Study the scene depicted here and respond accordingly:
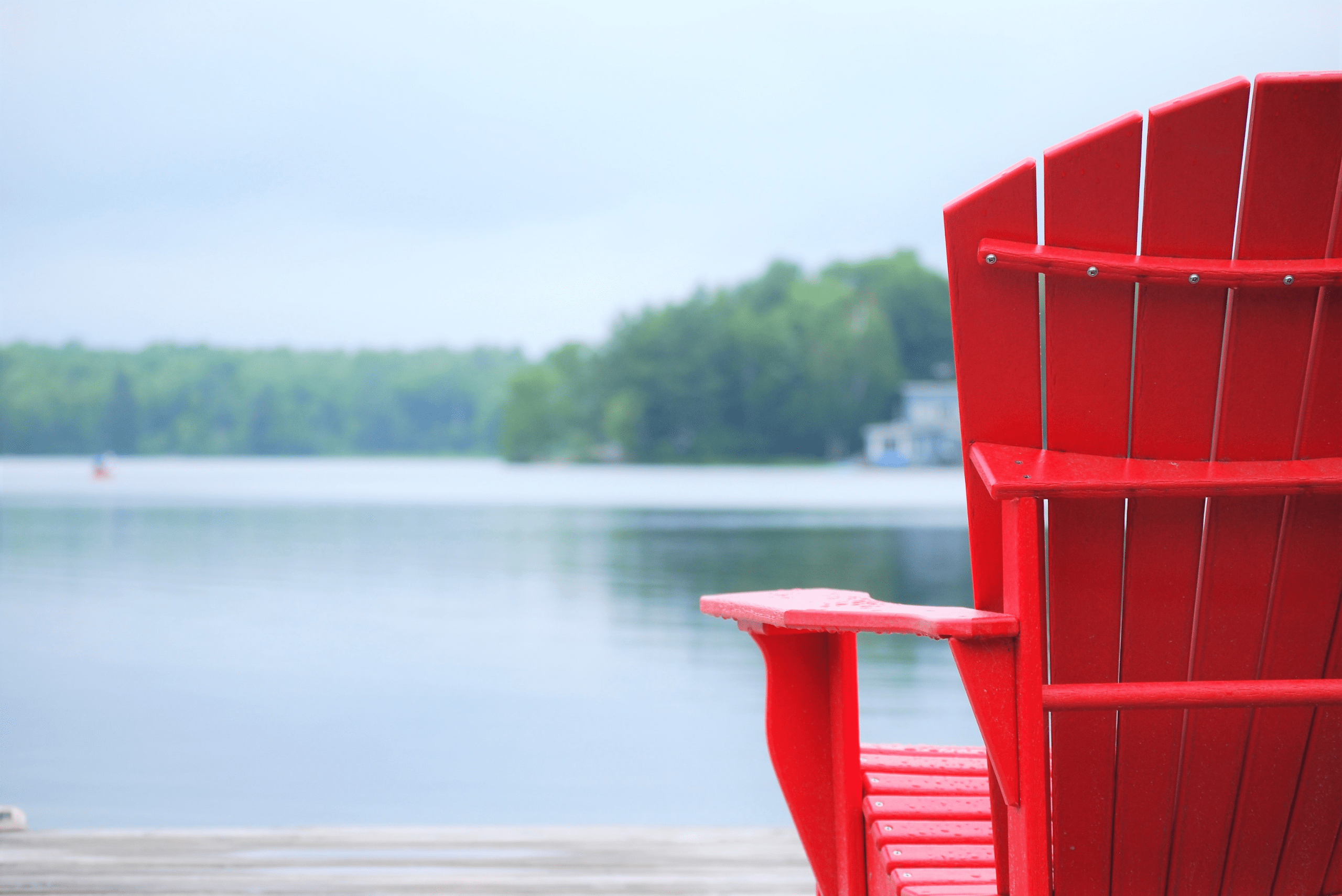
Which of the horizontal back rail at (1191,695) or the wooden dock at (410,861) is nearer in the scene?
the horizontal back rail at (1191,695)

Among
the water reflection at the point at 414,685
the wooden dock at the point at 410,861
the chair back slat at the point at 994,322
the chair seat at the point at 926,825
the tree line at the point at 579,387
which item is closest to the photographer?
the chair back slat at the point at 994,322

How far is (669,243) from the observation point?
133500 mm

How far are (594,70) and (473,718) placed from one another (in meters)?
145

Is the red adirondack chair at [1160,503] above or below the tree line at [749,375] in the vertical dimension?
below

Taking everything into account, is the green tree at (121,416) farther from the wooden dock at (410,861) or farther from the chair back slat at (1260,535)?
the chair back slat at (1260,535)

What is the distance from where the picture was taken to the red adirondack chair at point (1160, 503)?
0.98 m

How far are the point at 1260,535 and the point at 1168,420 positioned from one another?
15 centimetres

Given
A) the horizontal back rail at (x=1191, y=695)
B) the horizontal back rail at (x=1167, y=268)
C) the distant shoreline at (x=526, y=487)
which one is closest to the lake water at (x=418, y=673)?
the horizontal back rail at (x=1191, y=695)

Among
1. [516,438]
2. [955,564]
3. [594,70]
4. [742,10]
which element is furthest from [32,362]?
[742,10]

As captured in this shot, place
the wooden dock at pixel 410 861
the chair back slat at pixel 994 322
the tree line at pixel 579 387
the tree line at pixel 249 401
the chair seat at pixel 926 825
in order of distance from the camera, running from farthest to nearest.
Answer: the tree line at pixel 579 387
the tree line at pixel 249 401
the wooden dock at pixel 410 861
the chair seat at pixel 926 825
the chair back slat at pixel 994 322

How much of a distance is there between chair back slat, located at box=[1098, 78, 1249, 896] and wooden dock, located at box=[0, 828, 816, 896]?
1.25 m

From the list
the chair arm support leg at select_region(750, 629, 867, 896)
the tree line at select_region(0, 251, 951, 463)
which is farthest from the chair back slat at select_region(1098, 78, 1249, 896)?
the tree line at select_region(0, 251, 951, 463)

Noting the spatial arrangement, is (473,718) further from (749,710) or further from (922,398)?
(922,398)

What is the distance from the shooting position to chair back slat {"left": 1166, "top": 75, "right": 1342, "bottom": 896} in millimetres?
991
